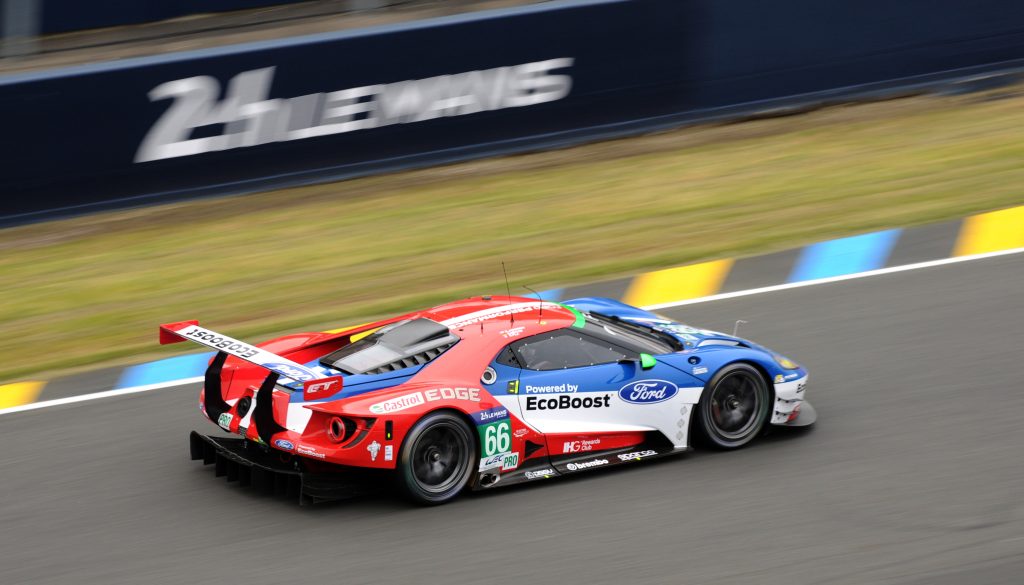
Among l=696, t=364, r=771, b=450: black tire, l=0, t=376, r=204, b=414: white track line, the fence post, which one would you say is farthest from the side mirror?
the fence post

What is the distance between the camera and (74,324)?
10.7m

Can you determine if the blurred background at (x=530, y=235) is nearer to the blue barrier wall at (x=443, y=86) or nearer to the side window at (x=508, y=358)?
the blue barrier wall at (x=443, y=86)

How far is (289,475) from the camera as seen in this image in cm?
698

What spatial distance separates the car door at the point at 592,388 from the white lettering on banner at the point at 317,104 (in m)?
6.42

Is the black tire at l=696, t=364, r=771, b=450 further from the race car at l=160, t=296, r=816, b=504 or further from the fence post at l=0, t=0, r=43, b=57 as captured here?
the fence post at l=0, t=0, r=43, b=57

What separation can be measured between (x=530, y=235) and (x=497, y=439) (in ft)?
17.6

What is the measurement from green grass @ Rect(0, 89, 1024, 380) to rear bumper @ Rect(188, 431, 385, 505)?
3019mm

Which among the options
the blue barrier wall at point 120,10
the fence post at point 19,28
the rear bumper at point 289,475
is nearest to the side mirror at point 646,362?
the rear bumper at point 289,475

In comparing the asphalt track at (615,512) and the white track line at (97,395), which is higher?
the white track line at (97,395)

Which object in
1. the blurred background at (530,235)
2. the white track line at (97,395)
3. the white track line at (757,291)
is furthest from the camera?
the white track line at (757,291)

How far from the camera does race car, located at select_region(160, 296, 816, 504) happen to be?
6887 millimetres

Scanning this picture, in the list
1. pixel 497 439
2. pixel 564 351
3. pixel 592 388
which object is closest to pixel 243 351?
pixel 497 439

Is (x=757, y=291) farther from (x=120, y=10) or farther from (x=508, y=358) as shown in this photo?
(x=120, y=10)

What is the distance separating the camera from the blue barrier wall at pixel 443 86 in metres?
12.6
